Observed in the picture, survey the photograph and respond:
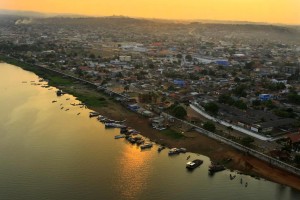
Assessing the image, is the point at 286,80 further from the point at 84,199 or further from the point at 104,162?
the point at 84,199

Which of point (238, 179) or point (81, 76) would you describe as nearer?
point (238, 179)

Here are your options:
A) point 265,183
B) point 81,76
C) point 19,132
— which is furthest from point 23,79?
point 265,183

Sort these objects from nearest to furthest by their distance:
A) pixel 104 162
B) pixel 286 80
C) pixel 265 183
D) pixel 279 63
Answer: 1. pixel 265 183
2. pixel 104 162
3. pixel 286 80
4. pixel 279 63

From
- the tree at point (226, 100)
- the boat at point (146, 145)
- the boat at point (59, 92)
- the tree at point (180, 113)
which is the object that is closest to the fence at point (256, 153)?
the tree at point (180, 113)

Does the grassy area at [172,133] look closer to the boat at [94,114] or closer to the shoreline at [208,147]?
the shoreline at [208,147]

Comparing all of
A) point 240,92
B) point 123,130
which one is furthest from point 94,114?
point 240,92

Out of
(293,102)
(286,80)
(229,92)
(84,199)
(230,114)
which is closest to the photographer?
(84,199)
